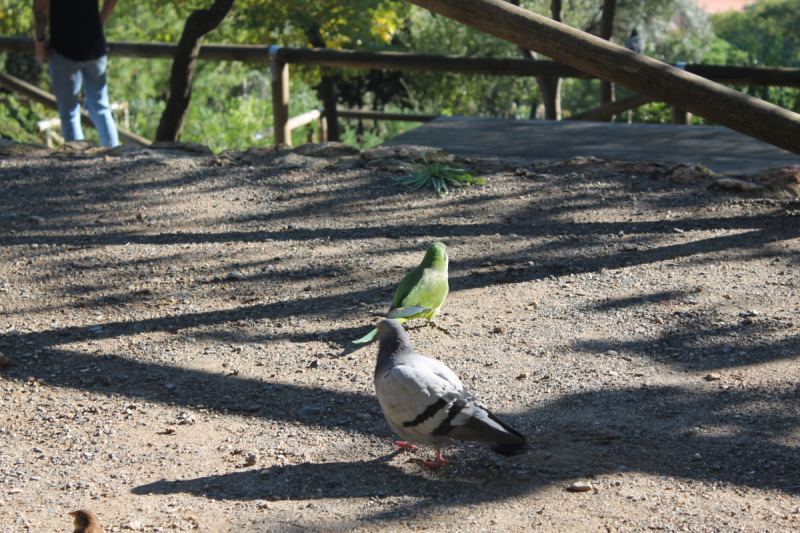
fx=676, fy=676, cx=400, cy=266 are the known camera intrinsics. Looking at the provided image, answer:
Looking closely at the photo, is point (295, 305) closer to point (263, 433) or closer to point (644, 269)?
point (263, 433)

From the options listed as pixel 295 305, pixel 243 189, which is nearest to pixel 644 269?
pixel 295 305

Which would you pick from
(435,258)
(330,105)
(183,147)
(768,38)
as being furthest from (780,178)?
(768,38)

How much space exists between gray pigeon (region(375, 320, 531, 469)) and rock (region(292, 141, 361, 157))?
134 inches

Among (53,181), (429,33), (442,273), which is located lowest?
(442,273)

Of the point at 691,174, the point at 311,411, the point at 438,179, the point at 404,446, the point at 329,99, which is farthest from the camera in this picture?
the point at 329,99

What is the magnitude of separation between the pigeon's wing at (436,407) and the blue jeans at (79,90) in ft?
14.6

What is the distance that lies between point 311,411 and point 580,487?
1059 mm

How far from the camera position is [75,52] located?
526 centimetres

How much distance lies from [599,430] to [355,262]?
187 centimetres

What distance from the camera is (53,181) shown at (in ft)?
16.0

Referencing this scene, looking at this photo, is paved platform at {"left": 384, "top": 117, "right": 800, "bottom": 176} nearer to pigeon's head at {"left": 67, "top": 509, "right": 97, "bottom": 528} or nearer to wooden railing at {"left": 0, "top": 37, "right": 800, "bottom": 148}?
wooden railing at {"left": 0, "top": 37, "right": 800, "bottom": 148}

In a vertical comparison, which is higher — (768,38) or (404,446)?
(768,38)

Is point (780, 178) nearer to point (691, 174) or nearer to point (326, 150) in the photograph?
point (691, 174)

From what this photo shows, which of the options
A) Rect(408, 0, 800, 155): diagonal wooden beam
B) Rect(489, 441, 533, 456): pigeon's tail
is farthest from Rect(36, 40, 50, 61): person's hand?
Rect(489, 441, 533, 456): pigeon's tail
